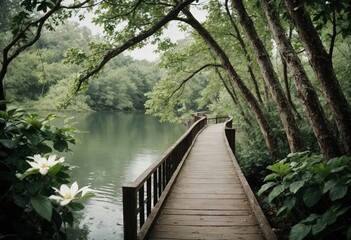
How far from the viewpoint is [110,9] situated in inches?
336

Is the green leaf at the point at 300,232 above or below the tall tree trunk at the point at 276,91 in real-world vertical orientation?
below

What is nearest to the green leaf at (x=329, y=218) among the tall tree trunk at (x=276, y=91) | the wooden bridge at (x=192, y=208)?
the wooden bridge at (x=192, y=208)

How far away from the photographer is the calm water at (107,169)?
35.9 ft

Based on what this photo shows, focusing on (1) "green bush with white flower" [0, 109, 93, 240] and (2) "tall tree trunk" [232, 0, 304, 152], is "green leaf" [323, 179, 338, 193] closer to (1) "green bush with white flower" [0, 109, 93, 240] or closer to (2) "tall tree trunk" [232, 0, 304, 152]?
(1) "green bush with white flower" [0, 109, 93, 240]

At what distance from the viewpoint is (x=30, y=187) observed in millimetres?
1776

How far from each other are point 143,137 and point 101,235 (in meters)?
22.1

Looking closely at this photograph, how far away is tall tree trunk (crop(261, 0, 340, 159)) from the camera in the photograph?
3.91 meters

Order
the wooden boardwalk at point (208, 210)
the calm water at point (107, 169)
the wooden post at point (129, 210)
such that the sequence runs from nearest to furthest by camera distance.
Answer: the wooden post at point (129, 210) < the wooden boardwalk at point (208, 210) < the calm water at point (107, 169)

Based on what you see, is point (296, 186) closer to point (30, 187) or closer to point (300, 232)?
point (300, 232)

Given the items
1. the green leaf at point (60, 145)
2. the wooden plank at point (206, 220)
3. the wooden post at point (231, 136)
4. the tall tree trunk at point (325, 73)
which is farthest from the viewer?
the wooden post at point (231, 136)

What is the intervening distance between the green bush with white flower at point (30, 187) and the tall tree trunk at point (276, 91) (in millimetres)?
5013

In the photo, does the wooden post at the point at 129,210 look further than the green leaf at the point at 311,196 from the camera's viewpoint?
Yes

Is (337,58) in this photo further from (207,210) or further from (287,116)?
(207,210)

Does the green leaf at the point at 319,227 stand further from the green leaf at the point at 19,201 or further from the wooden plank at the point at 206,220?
the green leaf at the point at 19,201
